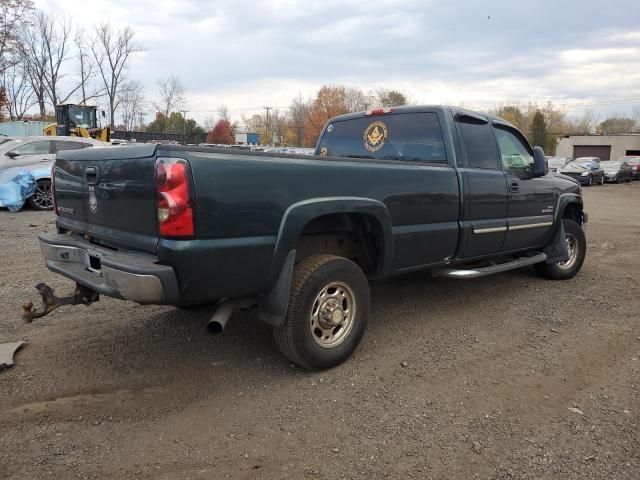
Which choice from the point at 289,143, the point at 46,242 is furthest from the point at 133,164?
the point at 289,143

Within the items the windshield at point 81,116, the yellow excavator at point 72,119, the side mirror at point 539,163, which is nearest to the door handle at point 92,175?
the side mirror at point 539,163

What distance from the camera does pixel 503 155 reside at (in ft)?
17.0

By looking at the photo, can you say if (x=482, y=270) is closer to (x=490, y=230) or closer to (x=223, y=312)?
(x=490, y=230)

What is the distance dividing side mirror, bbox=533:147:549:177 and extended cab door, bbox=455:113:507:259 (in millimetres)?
670

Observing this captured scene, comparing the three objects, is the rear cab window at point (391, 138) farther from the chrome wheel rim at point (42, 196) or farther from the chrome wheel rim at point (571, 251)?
the chrome wheel rim at point (42, 196)

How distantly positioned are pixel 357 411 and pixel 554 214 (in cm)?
398

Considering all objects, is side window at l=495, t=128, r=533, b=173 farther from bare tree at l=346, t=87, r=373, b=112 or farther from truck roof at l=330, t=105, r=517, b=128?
bare tree at l=346, t=87, r=373, b=112

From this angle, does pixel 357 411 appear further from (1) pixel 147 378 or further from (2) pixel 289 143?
(2) pixel 289 143

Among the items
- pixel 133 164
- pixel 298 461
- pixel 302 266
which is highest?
pixel 133 164

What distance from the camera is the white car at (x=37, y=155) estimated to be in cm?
1170

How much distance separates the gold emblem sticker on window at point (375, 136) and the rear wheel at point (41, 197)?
9324 millimetres

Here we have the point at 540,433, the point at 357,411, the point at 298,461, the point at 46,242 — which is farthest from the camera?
the point at 46,242

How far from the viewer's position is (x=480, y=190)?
15.3 feet

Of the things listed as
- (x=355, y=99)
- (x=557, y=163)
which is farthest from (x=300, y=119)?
(x=557, y=163)
